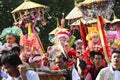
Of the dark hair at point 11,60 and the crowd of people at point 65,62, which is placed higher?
the dark hair at point 11,60

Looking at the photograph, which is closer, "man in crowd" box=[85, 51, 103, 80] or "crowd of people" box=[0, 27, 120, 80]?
"crowd of people" box=[0, 27, 120, 80]

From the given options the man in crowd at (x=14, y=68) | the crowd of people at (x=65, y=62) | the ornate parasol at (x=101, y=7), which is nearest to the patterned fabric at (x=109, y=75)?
the crowd of people at (x=65, y=62)

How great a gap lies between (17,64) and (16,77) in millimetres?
157

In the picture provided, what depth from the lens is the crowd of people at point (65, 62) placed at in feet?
20.2

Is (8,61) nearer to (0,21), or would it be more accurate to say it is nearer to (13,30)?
(13,30)

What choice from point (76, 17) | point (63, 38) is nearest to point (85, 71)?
point (63, 38)

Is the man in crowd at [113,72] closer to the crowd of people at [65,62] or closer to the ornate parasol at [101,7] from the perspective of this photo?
the crowd of people at [65,62]

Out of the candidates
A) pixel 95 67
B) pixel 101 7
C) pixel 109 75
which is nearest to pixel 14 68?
pixel 109 75

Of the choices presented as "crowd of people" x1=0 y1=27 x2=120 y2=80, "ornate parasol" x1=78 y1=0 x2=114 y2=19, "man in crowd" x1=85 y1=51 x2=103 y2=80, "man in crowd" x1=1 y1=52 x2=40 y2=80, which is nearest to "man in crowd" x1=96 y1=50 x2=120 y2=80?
"crowd of people" x1=0 y1=27 x2=120 y2=80

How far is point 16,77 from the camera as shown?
6.18 metres

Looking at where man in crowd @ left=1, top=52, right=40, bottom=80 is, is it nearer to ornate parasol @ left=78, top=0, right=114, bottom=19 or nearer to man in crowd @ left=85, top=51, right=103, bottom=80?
man in crowd @ left=85, top=51, right=103, bottom=80

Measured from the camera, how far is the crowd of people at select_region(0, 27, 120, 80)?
617cm

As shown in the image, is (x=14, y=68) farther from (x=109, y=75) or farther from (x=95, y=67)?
(x=95, y=67)

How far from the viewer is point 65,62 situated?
8648mm
